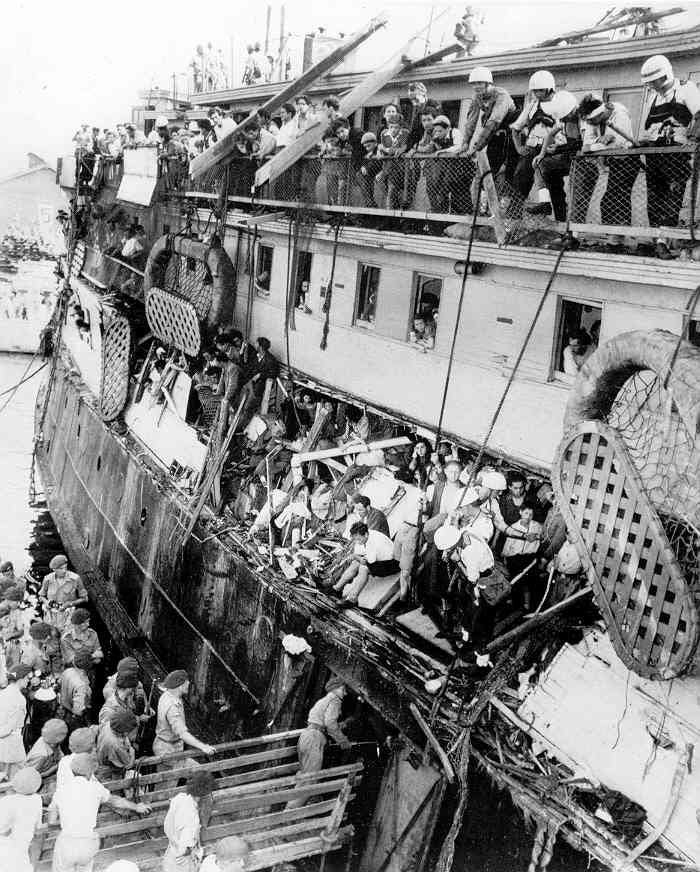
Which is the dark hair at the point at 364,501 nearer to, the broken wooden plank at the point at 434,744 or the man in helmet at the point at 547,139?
the broken wooden plank at the point at 434,744

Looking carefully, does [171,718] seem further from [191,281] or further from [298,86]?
[298,86]

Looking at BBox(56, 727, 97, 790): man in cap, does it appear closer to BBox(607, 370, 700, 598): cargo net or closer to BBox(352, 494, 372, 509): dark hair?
BBox(352, 494, 372, 509): dark hair

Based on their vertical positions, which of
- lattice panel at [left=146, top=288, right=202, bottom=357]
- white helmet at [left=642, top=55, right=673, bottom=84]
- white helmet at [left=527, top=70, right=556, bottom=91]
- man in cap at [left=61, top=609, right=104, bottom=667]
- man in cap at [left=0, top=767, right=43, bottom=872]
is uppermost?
white helmet at [left=642, top=55, right=673, bottom=84]

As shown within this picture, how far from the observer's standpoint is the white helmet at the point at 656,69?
8.44 meters

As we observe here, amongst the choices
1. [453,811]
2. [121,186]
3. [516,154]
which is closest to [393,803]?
[453,811]

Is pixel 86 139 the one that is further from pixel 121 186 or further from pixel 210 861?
pixel 210 861

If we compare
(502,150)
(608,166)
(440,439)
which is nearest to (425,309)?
(440,439)

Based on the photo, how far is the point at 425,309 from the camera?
14031mm

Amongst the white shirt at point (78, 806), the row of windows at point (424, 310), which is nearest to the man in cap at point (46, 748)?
the white shirt at point (78, 806)

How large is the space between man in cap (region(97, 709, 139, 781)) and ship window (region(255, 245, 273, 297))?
1160 centimetres

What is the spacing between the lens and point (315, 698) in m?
11.6

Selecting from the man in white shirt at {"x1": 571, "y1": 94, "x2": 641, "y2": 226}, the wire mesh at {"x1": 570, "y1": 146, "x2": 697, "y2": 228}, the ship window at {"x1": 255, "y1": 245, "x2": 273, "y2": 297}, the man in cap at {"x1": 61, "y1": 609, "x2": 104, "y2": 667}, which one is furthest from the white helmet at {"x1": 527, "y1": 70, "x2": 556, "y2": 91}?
the man in cap at {"x1": 61, "y1": 609, "x2": 104, "y2": 667}

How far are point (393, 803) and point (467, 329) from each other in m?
7.03

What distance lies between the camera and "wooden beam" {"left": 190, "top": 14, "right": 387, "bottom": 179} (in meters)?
16.3
